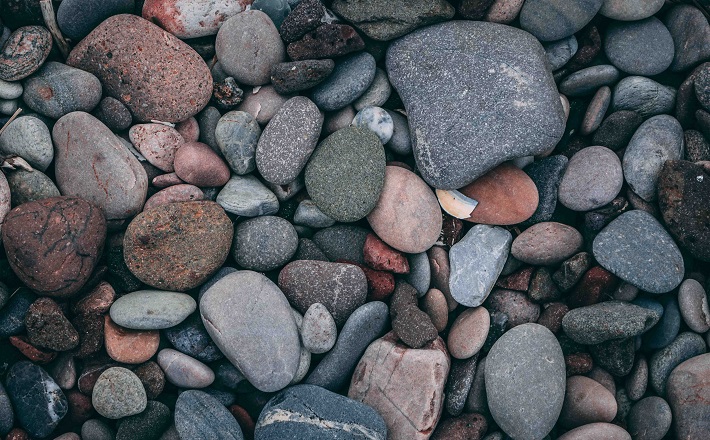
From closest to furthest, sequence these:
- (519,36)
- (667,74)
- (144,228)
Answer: (144,228) < (519,36) < (667,74)

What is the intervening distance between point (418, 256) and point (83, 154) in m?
2.24

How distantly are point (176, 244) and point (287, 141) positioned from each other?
958 millimetres

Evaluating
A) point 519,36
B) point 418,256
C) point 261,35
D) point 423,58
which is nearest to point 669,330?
point 418,256

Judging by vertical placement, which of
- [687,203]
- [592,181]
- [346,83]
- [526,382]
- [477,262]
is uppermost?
[346,83]

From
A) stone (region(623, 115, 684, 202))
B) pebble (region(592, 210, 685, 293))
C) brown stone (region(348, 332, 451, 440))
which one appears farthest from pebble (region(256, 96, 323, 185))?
stone (region(623, 115, 684, 202))

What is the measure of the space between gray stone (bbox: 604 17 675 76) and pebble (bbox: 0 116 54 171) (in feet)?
12.3

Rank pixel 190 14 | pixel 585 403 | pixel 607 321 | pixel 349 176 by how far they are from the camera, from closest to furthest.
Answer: pixel 607 321, pixel 585 403, pixel 349 176, pixel 190 14

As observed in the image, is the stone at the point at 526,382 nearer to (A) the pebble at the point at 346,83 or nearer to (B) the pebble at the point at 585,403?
(B) the pebble at the point at 585,403

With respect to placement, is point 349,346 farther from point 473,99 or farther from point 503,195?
point 473,99

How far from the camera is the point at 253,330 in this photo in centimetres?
354

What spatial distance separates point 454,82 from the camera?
3.69 metres

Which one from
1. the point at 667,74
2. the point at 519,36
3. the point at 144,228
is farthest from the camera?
the point at 667,74

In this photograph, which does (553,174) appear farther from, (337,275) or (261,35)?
(261,35)

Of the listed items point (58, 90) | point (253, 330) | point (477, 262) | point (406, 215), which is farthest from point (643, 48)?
point (58, 90)
